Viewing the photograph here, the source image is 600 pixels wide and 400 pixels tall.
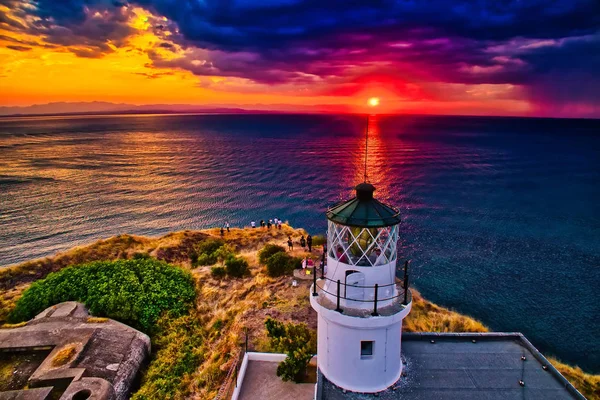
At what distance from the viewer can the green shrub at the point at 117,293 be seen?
18.9 meters

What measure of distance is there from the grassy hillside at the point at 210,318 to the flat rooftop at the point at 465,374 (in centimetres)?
470

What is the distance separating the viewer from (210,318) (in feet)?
66.6

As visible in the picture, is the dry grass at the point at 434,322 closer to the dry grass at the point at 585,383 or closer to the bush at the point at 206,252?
the dry grass at the point at 585,383

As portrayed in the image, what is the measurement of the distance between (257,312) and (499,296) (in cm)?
2070

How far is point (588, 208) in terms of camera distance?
171 ft

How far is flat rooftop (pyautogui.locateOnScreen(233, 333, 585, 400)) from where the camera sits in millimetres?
9211

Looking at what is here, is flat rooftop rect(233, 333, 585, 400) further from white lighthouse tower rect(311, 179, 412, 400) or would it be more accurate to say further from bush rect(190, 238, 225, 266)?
bush rect(190, 238, 225, 266)

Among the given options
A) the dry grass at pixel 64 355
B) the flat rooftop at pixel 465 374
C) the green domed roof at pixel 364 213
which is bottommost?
the dry grass at pixel 64 355

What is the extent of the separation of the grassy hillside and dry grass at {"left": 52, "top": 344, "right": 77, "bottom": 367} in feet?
10.3

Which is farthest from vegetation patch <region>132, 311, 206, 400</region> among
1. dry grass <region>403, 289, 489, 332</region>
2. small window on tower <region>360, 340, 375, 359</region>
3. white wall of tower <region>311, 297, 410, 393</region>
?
dry grass <region>403, 289, 489, 332</region>

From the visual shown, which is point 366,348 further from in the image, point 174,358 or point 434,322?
point 434,322

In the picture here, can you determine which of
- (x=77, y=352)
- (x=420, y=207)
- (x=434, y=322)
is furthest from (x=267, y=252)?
(x=420, y=207)

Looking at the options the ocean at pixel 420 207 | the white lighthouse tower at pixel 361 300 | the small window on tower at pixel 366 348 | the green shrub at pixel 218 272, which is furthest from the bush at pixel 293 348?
the ocean at pixel 420 207

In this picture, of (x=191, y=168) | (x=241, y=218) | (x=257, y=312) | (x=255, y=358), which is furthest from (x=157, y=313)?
(x=191, y=168)
